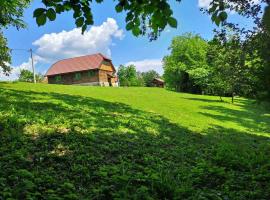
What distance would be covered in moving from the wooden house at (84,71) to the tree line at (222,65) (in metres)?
13.4

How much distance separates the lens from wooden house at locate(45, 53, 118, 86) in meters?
79.2

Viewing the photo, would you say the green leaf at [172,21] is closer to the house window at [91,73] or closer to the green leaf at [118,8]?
the green leaf at [118,8]

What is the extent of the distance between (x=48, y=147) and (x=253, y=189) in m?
5.55

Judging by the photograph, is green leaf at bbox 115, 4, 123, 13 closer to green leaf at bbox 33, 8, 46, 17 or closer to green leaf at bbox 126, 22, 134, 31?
green leaf at bbox 126, 22, 134, 31

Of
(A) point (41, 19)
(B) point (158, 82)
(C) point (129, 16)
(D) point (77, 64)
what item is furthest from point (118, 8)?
(B) point (158, 82)

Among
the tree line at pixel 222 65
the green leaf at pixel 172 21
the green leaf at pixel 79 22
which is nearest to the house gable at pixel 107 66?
the tree line at pixel 222 65

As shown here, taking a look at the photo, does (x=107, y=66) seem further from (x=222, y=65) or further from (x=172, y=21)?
(x=172, y=21)

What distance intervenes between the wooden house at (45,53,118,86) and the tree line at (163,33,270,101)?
1339 cm

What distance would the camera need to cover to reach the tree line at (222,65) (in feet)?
38.4

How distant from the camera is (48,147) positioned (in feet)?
33.9

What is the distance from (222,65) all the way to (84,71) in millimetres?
47831

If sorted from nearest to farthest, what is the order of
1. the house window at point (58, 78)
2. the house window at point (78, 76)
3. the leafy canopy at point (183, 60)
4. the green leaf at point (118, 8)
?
1. the green leaf at point (118, 8)
2. the leafy canopy at point (183, 60)
3. the house window at point (78, 76)
4. the house window at point (58, 78)

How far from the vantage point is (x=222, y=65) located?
37.1 meters

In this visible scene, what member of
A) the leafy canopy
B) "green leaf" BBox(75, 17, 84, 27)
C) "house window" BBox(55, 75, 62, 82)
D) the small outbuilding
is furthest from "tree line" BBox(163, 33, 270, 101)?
the small outbuilding
